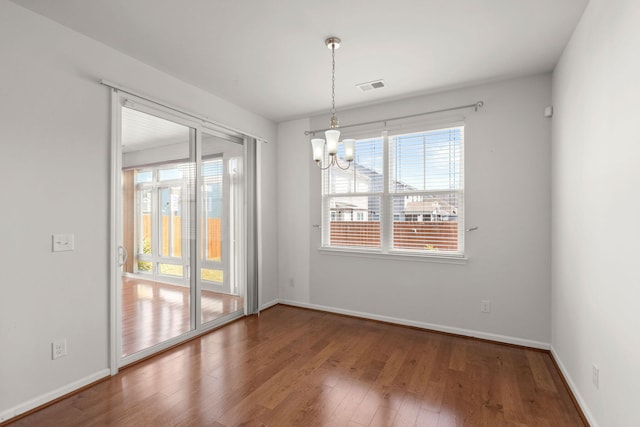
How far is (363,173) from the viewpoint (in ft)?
13.5

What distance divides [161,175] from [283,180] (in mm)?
1862

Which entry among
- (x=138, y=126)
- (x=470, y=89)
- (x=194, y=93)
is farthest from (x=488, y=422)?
(x=194, y=93)

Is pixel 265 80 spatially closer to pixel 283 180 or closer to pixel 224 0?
pixel 224 0

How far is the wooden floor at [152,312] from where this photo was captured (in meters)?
2.90

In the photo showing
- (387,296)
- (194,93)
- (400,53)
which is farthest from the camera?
(387,296)

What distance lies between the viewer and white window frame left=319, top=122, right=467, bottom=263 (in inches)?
139

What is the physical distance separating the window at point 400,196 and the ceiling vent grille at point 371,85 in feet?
2.12

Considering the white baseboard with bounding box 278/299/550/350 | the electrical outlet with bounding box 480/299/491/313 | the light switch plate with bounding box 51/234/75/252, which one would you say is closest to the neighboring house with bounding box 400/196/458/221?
the electrical outlet with bounding box 480/299/491/313

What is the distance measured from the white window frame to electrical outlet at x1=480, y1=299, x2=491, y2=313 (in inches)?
18.4

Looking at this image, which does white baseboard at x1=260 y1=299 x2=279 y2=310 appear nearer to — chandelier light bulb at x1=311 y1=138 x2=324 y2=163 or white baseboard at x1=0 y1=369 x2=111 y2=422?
white baseboard at x1=0 y1=369 x2=111 y2=422

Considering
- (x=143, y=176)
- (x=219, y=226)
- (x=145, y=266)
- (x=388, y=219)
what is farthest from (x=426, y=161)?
(x=145, y=266)

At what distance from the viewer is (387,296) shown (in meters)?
3.91

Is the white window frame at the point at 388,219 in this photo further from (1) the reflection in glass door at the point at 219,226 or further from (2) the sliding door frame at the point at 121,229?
(2) the sliding door frame at the point at 121,229

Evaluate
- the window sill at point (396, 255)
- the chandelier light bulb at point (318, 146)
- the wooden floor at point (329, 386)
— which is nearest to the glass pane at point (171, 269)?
the wooden floor at point (329, 386)
